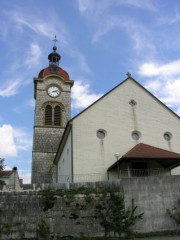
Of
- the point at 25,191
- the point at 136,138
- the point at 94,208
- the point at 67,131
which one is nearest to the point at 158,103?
the point at 136,138

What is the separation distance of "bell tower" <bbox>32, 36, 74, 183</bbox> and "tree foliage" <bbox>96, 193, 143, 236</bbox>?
21199mm

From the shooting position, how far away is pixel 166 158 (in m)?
19.3

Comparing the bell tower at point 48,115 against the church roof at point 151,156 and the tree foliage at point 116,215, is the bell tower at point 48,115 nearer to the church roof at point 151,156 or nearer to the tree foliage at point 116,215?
the church roof at point 151,156

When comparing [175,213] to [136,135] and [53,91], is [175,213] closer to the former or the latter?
[136,135]

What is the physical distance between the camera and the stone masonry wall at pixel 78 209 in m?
14.3

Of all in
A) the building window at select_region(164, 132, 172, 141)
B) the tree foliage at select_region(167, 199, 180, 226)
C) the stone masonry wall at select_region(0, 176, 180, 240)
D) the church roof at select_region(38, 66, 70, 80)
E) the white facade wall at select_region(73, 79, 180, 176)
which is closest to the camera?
the stone masonry wall at select_region(0, 176, 180, 240)

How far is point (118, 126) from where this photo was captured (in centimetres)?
2220

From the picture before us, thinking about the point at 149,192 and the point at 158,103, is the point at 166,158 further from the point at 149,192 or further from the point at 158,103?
the point at 158,103

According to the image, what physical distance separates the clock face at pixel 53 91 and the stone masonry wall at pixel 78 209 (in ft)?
90.9

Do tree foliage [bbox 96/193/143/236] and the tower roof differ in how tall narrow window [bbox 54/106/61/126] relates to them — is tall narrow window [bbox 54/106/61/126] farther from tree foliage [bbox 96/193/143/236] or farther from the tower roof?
tree foliage [bbox 96/193/143/236]

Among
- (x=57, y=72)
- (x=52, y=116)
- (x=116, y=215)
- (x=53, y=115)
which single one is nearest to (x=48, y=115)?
(x=52, y=116)

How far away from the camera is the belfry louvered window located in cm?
4075

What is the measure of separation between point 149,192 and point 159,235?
214 centimetres

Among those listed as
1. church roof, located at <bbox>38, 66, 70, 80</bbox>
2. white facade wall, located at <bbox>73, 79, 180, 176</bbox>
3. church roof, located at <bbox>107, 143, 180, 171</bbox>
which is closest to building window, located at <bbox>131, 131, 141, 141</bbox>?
white facade wall, located at <bbox>73, 79, 180, 176</bbox>
